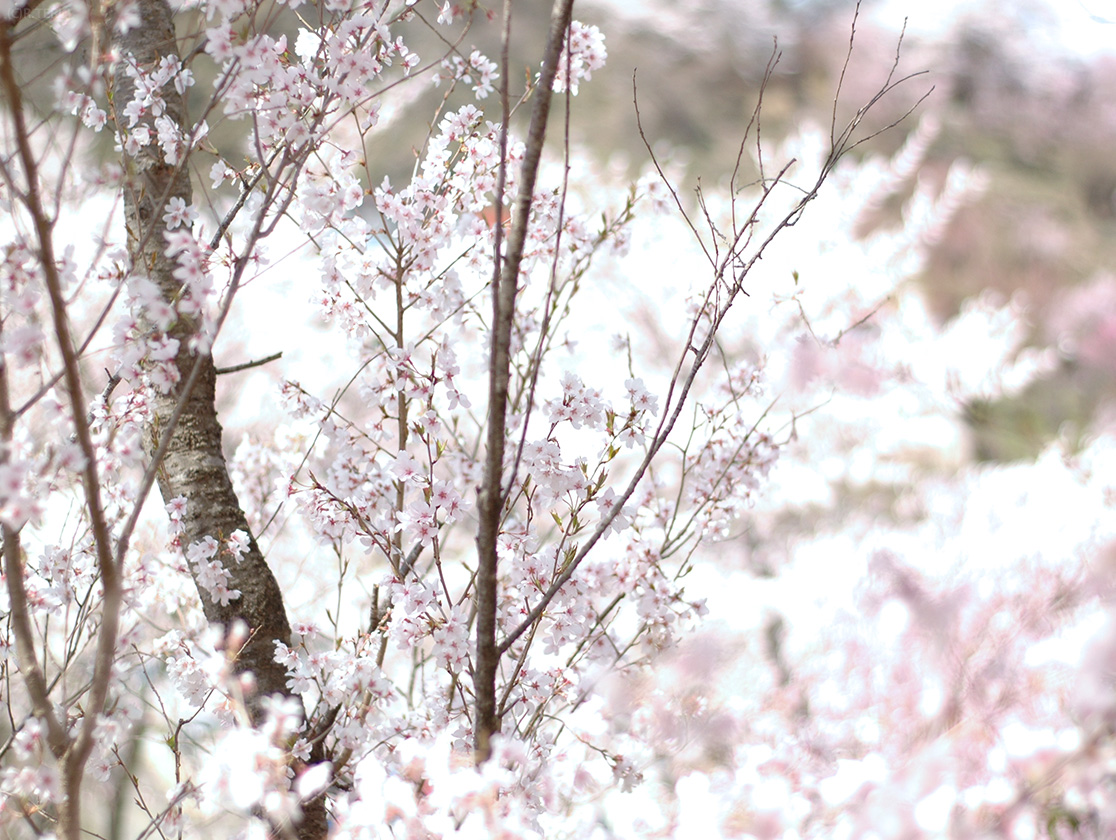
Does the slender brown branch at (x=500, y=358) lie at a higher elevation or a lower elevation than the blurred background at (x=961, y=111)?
lower

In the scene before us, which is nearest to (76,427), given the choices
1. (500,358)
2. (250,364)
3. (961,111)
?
(500,358)

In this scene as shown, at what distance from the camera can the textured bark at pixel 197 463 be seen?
3.78 feet

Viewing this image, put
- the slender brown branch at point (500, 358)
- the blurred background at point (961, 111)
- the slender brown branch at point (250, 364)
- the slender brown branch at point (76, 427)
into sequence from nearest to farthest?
the slender brown branch at point (76, 427) → the slender brown branch at point (500, 358) → the slender brown branch at point (250, 364) → the blurred background at point (961, 111)

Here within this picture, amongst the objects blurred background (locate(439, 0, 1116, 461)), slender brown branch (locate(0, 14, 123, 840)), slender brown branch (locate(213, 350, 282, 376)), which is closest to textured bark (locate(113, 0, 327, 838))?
slender brown branch (locate(213, 350, 282, 376))

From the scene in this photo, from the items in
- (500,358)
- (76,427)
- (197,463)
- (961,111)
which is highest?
(961,111)

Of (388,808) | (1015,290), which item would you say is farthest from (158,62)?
(1015,290)

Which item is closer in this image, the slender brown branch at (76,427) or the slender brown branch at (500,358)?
the slender brown branch at (76,427)

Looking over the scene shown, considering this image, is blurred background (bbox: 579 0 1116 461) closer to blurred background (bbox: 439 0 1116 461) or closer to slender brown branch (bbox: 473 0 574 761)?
blurred background (bbox: 439 0 1116 461)

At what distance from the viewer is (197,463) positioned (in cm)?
119

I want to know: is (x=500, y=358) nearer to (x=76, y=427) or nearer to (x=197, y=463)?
(x=76, y=427)

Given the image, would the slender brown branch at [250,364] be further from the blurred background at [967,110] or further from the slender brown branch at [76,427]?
the blurred background at [967,110]

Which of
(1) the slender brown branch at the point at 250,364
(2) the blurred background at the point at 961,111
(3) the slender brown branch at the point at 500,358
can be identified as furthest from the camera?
(2) the blurred background at the point at 961,111

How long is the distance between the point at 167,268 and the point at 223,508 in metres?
0.37

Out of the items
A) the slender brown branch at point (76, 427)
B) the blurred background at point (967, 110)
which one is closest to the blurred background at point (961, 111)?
the blurred background at point (967, 110)
